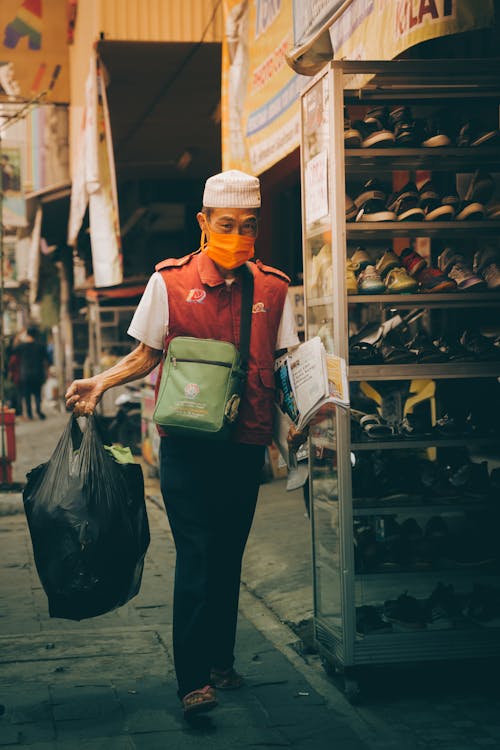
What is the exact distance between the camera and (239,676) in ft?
14.4

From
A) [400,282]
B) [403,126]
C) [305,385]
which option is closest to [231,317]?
[305,385]

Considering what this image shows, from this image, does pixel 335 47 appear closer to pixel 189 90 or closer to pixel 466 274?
pixel 466 274

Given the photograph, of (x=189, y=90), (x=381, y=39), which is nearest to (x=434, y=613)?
(x=381, y=39)

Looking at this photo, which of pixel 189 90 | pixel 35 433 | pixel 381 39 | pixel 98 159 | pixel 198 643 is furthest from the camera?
pixel 35 433

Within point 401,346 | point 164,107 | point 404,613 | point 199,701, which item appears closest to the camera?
point 199,701

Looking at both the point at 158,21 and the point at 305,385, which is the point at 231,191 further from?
the point at 158,21

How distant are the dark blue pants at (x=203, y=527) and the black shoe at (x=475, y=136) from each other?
1.63 metres

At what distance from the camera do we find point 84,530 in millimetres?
3945

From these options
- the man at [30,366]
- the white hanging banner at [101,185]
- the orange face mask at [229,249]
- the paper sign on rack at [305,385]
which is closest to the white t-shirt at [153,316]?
the orange face mask at [229,249]

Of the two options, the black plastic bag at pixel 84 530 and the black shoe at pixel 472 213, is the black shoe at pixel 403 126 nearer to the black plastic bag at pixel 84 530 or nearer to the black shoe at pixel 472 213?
the black shoe at pixel 472 213

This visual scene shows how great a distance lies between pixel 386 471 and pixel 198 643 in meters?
1.14

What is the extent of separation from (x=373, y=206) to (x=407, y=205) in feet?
0.58

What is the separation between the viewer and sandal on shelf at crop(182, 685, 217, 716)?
3918 millimetres

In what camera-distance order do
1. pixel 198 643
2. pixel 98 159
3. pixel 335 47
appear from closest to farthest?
pixel 198 643, pixel 335 47, pixel 98 159
